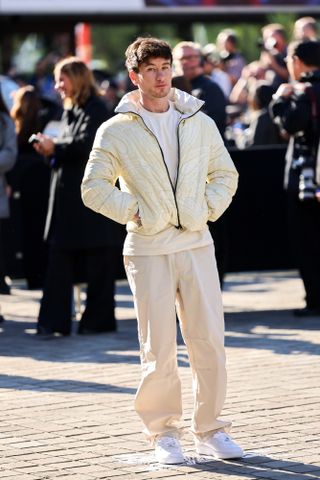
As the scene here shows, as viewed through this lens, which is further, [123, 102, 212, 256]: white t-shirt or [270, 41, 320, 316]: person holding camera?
[270, 41, 320, 316]: person holding camera

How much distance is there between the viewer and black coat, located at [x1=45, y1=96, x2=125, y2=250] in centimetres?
1002

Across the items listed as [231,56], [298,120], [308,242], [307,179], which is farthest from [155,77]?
[231,56]

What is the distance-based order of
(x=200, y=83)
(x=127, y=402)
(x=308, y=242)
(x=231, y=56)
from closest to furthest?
(x=127, y=402)
(x=308, y=242)
(x=200, y=83)
(x=231, y=56)

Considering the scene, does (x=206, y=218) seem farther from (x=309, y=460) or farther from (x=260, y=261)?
(x=260, y=261)

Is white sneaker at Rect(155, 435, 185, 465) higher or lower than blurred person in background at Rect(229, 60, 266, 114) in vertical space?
lower

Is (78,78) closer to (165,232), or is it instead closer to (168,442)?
(165,232)

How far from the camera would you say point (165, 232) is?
6.16 metres

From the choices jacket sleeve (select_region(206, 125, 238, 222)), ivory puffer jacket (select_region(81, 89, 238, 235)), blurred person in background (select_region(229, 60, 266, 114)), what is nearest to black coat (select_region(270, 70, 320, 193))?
jacket sleeve (select_region(206, 125, 238, 222))

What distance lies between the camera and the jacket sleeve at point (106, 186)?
6078 mm

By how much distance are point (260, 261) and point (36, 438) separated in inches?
202

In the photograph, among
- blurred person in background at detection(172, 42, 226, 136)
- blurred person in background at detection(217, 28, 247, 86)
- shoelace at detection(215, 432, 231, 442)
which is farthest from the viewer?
blurred person in background at detection(217, 28, 247, 86)

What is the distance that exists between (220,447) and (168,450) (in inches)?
9.8

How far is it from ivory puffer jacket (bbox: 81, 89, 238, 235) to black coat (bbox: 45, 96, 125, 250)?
147 inches

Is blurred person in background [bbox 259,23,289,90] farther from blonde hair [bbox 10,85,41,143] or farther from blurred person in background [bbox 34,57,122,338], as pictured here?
blurred person in background [bbox 34,57,122,338]
